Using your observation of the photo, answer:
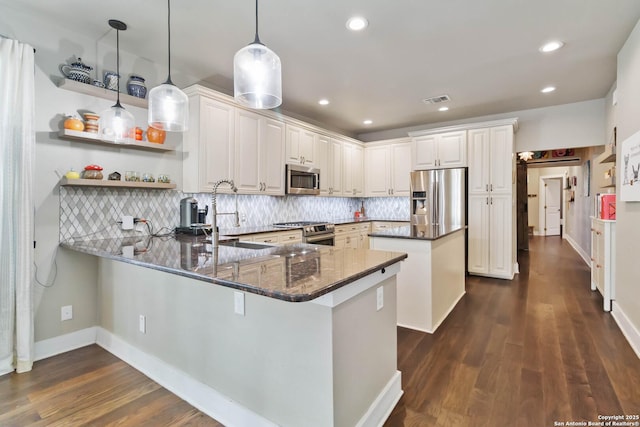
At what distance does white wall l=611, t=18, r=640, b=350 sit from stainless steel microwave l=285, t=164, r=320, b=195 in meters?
3.54

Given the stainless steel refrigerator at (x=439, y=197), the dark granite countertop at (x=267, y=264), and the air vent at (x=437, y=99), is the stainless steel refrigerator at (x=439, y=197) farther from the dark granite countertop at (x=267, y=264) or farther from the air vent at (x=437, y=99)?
the dark granite countertop at (x=267, y=264)

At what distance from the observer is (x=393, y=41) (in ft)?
9.62

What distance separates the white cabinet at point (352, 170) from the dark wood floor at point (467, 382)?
3.16m

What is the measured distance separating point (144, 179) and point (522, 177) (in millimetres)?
8301

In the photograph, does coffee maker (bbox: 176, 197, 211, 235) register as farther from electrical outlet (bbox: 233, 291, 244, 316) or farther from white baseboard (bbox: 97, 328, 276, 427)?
electrical outlet (bbox: 233, 291, 244, 316)

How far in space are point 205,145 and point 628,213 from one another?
410 centimetres

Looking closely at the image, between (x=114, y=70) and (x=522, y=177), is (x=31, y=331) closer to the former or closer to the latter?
(x=114, y=70)

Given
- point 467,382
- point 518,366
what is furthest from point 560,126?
point 467,382

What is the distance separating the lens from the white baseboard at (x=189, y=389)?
5.56ft

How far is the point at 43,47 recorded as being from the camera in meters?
2.56

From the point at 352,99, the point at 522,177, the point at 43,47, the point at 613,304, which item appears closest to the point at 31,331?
the point at 43,47

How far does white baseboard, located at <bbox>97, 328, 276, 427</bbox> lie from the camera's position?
1693mm

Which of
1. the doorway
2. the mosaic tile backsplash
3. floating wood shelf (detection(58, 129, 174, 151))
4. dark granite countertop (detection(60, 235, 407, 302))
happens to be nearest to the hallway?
dark granite countertop (detection(60, 235, 407, 302))

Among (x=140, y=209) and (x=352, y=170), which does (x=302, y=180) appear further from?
(x=140, y=209)
